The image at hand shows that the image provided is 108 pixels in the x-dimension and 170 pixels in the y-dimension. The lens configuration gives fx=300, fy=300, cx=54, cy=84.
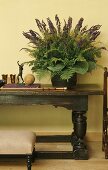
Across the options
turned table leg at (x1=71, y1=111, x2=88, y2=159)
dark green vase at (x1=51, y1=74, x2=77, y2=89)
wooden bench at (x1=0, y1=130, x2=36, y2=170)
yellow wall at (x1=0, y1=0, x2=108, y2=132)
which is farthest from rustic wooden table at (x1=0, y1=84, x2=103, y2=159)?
yellow wall at (x1=0, y1=0, x2=108, y2=132)

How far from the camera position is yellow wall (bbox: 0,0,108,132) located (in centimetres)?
360

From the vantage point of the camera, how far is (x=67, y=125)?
148 inches

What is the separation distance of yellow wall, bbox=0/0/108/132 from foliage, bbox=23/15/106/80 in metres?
0.33

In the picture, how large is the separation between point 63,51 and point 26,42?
2.47 ft

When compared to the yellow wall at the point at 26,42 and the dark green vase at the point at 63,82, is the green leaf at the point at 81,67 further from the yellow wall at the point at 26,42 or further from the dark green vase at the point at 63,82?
the yellow wall at the point at 26,42

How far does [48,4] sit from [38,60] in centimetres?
82

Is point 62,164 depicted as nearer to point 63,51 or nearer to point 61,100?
point 61,100

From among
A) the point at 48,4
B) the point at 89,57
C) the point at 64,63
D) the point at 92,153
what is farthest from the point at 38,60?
the point at 92,153

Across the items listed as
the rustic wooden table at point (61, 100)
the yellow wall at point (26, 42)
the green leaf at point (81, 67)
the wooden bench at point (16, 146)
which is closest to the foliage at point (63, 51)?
the green leaf at point (81, 67)

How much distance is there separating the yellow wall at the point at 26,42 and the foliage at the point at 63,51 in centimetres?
33

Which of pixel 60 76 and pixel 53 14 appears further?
pixel 53 14

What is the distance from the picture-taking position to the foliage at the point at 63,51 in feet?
9.91

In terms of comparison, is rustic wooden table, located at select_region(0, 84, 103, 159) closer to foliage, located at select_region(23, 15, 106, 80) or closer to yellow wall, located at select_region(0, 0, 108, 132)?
foliage, located at select_region(23, 15, 106, 80)

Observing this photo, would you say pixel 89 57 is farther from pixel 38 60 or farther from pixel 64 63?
pixel 38 60
